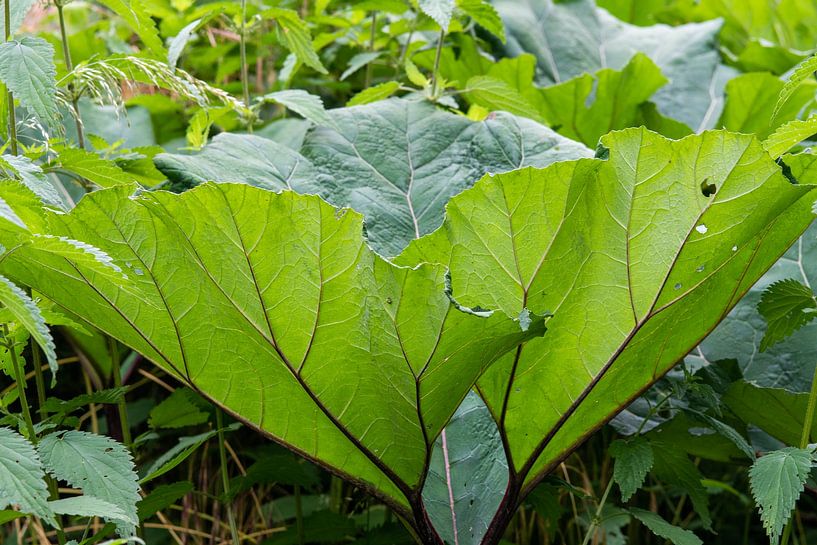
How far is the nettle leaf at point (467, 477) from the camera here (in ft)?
4.12

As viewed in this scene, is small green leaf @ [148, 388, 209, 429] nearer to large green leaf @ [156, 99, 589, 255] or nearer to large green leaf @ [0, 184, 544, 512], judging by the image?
large green leaf @ [0, 184, 544, 512]

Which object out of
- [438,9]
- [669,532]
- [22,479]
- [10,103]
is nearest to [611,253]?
[669,532]

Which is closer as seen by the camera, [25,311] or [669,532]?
[25,311]

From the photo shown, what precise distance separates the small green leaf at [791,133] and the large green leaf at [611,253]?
51 millimetres

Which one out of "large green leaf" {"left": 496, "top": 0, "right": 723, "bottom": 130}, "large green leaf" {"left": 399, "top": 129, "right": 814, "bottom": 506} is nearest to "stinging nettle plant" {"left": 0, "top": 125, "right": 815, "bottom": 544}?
"large green leaf" {"left": 399, "top": 129, "right": 814, "bottom": 506}

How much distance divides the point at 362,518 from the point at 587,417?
2.40 ft

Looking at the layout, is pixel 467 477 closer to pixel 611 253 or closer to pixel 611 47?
pixel 611 253

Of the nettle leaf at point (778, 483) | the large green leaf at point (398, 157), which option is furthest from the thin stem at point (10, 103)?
the nettle leaf at point (778, 483)

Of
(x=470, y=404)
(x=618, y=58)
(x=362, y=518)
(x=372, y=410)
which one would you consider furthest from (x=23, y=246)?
(x=618, y=58)

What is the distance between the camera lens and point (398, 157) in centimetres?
150

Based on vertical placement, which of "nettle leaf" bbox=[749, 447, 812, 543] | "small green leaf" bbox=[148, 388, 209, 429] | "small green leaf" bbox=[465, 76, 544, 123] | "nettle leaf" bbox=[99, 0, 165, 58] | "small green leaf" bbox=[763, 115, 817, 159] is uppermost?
"nettle leaf" bbox=[99, 0, 165, 58]

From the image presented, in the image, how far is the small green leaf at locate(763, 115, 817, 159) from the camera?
1023mm

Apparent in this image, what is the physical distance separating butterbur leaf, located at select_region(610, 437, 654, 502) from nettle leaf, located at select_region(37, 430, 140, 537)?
62 centimetres

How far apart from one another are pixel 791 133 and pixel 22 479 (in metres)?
0.97
